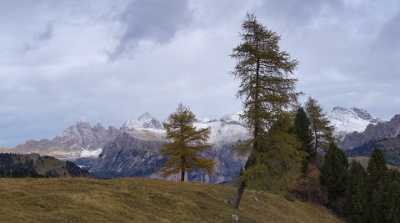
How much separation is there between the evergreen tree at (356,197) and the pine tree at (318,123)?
9886 millimetres

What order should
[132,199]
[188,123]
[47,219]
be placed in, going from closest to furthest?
[47,219] → [132,199] → [188,123]

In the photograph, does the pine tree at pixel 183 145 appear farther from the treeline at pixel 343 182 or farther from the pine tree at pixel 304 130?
the pine tree at pixel 304 130

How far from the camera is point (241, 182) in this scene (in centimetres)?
3866

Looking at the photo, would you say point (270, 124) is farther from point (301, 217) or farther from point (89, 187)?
point (301, 217)

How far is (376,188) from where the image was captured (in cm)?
6900

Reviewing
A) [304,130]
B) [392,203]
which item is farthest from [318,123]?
[392,203]

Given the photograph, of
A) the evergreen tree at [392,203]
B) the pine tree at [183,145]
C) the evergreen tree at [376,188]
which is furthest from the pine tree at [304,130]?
the pine tree at [183,145]

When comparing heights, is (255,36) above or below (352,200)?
above

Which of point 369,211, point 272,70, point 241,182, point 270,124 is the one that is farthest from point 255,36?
point 369,211

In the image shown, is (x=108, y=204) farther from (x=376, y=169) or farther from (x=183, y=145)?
(x=376, y=169)

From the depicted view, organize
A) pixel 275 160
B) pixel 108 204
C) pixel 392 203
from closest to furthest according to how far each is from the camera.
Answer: pixel 108 204, pixel 275 160, pixel 392 203

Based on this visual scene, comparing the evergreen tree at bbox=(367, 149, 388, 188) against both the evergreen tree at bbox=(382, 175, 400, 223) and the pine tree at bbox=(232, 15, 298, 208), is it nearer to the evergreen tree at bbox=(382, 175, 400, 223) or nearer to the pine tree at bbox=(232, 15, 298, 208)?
the evergreen tree at bbox=(382, 175, 400, 223)

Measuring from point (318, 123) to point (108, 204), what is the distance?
180 feet

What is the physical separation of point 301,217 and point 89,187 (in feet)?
92.2
